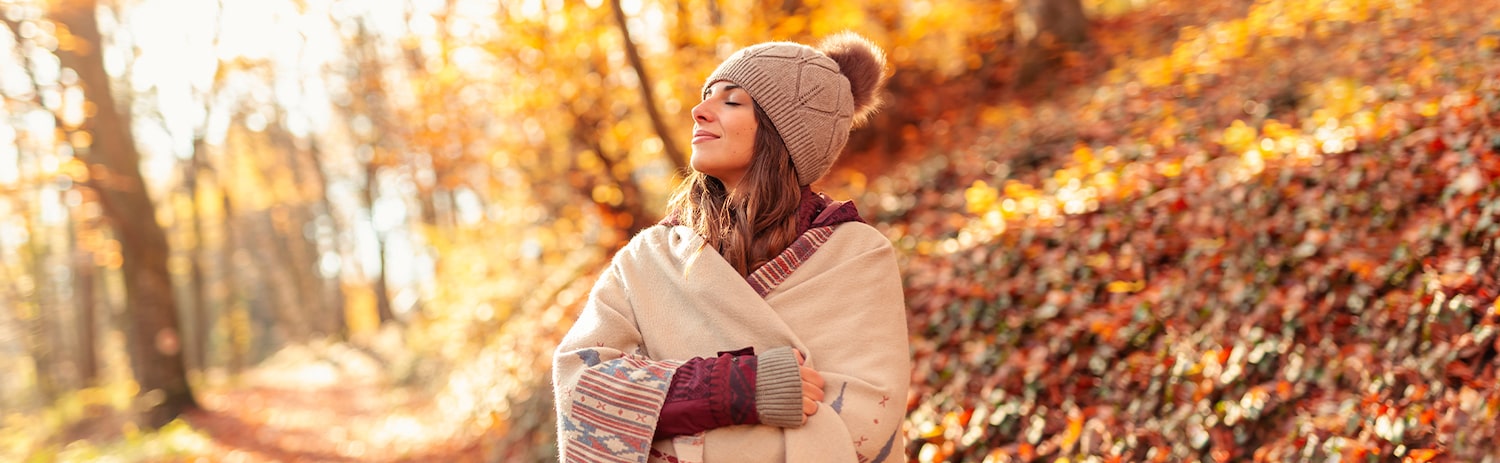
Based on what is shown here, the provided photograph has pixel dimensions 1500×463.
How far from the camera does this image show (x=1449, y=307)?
3.98m

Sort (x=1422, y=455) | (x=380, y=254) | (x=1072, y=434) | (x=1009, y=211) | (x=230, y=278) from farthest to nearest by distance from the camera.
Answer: (x=230, y=278), (x=380, y=254), (x=1009, y=211), (x=1072, y=434), (x=1422, y=455)

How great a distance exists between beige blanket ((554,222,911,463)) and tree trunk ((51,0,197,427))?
1022cm

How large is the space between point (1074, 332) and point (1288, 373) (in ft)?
3.42

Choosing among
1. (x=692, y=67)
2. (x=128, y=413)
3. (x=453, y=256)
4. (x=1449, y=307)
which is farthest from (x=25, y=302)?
(x=1449, y=307)

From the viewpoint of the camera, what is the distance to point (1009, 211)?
634 centimetres

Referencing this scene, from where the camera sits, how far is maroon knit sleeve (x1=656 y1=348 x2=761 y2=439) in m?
2.09

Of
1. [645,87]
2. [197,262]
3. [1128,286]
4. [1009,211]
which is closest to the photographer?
[1128,286]

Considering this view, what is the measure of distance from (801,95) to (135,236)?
11425 mm

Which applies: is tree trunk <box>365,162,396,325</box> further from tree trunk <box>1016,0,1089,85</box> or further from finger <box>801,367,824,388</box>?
finger <box>801,367,824,388</box>

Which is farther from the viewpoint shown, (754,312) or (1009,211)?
(1009,211)

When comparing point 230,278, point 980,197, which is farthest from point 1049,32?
point 230,278

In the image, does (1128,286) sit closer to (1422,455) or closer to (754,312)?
(1422,455)

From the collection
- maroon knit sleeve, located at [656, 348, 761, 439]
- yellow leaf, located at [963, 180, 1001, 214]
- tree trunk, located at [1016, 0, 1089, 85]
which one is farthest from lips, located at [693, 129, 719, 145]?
tree trunk, located at [1016, 0, 1089, 85]

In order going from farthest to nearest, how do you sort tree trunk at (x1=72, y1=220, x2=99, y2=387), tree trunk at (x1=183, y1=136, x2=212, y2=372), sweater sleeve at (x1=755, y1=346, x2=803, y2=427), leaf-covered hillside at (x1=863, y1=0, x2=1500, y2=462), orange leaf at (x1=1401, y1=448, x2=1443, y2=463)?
1. tree trunk at (x1=183, y1=136, x2=212, y2=372)
2. tree trunk at (x1=72, y1=220, x2=99, y2=387)
3. leaf-covered hillside at (x1=863, y1=0, x2=1500, y2=462)
4. orange leaf at (x1=1401, y1=448, x2=1443, y2=463)
5. sweater sleeve at (x1=755, y1=346, x2=803, y2=427)
